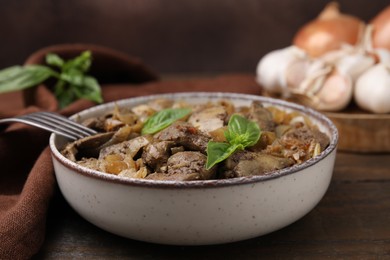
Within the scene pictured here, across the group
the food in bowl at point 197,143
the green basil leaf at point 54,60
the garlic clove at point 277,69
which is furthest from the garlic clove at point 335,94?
the green basil leaf at point 54,60

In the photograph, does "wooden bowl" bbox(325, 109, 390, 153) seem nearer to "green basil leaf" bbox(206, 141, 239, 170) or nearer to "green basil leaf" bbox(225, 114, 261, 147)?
"green basil leaf" bbox(225, 114, 261, 147)

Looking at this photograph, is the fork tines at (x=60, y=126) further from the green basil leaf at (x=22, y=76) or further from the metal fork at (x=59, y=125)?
the green basil leaf at (x=22, y=76)

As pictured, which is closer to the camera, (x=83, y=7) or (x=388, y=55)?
(x=388, y=55)

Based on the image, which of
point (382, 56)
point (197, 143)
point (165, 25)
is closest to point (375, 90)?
point (382, 56)

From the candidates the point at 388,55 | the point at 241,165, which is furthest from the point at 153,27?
the point at 241,165

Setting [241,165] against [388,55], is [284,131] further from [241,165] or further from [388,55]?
[388,55]

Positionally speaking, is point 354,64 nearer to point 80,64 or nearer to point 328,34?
point 328,34
